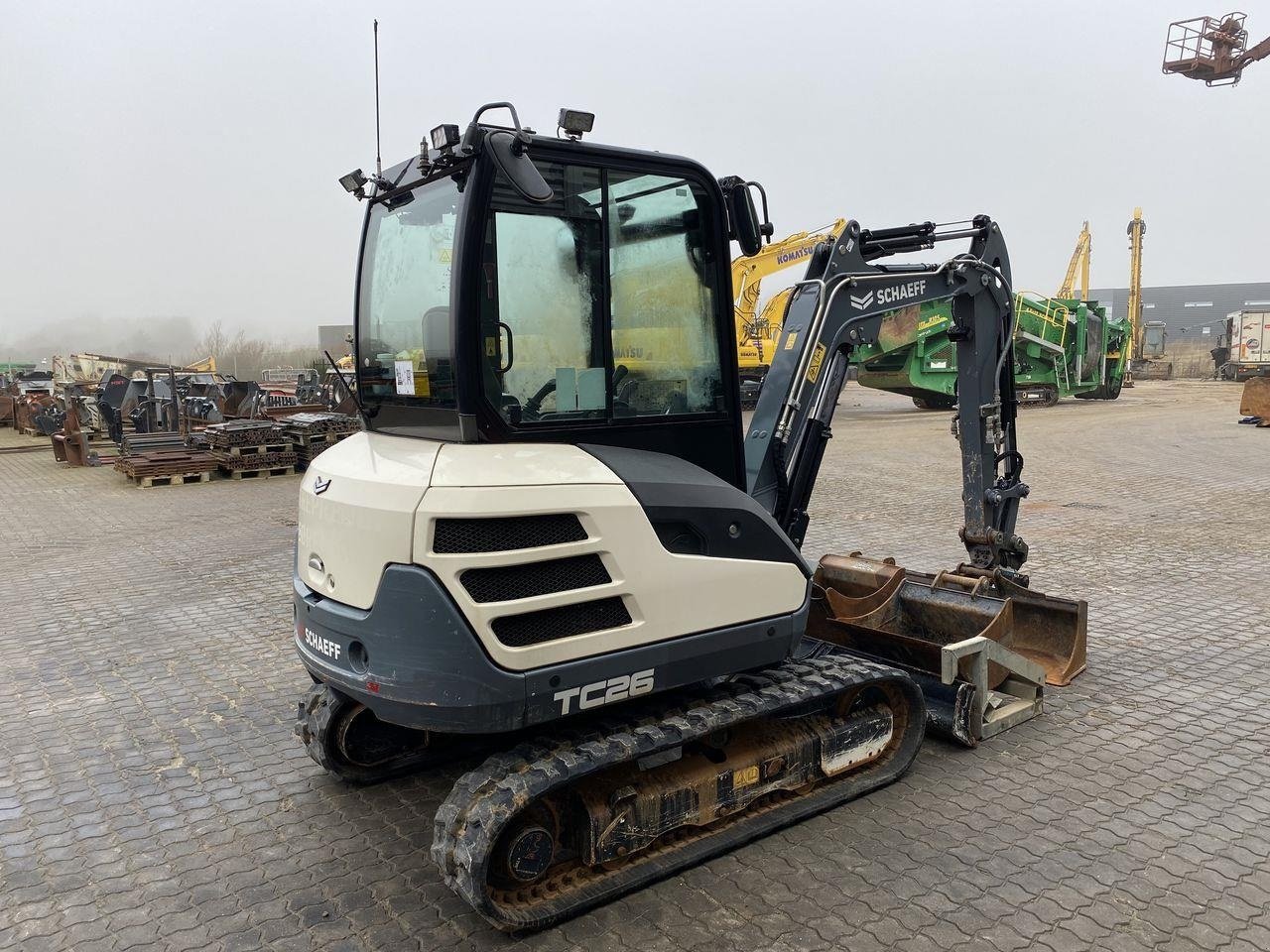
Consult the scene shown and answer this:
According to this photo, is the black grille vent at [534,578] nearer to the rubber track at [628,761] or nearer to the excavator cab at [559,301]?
the excavator cab at [559,301]

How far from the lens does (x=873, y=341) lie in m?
5.26

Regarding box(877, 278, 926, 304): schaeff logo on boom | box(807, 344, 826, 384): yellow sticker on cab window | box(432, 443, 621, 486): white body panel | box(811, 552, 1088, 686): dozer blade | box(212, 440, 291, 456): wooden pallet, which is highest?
box(877, 278, 926, 304): schaeff logo on boom

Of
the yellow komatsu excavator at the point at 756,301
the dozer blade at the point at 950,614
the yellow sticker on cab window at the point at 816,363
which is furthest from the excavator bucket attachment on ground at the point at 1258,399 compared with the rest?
the yellow sticker on cab window at the point at 816,363

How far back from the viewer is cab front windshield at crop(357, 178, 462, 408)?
3475 mm

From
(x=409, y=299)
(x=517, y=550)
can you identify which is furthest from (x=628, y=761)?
(x=409, y=299)

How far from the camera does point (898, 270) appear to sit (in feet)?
17.5

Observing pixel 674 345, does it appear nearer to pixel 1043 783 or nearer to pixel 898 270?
pixel 898 270

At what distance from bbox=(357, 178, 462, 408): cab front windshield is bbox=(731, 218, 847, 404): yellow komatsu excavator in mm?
18083

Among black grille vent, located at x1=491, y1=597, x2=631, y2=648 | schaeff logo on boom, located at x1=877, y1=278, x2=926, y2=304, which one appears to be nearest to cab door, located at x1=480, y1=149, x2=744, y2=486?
black grille vent, located at x1=491, y1=597, x2=631, y2=648

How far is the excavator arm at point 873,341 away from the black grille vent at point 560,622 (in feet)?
4.77

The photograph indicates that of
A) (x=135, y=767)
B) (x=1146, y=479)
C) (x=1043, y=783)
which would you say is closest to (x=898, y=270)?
(x=1043, y=783)

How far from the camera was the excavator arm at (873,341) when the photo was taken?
4781mm

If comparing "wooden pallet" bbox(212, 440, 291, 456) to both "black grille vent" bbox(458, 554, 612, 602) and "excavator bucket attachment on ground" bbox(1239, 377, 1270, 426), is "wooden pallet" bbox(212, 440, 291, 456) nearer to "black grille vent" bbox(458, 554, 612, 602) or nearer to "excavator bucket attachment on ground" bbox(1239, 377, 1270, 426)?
"black grille vent" bbox(458, 554, 612, 602)

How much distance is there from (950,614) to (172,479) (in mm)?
13977
